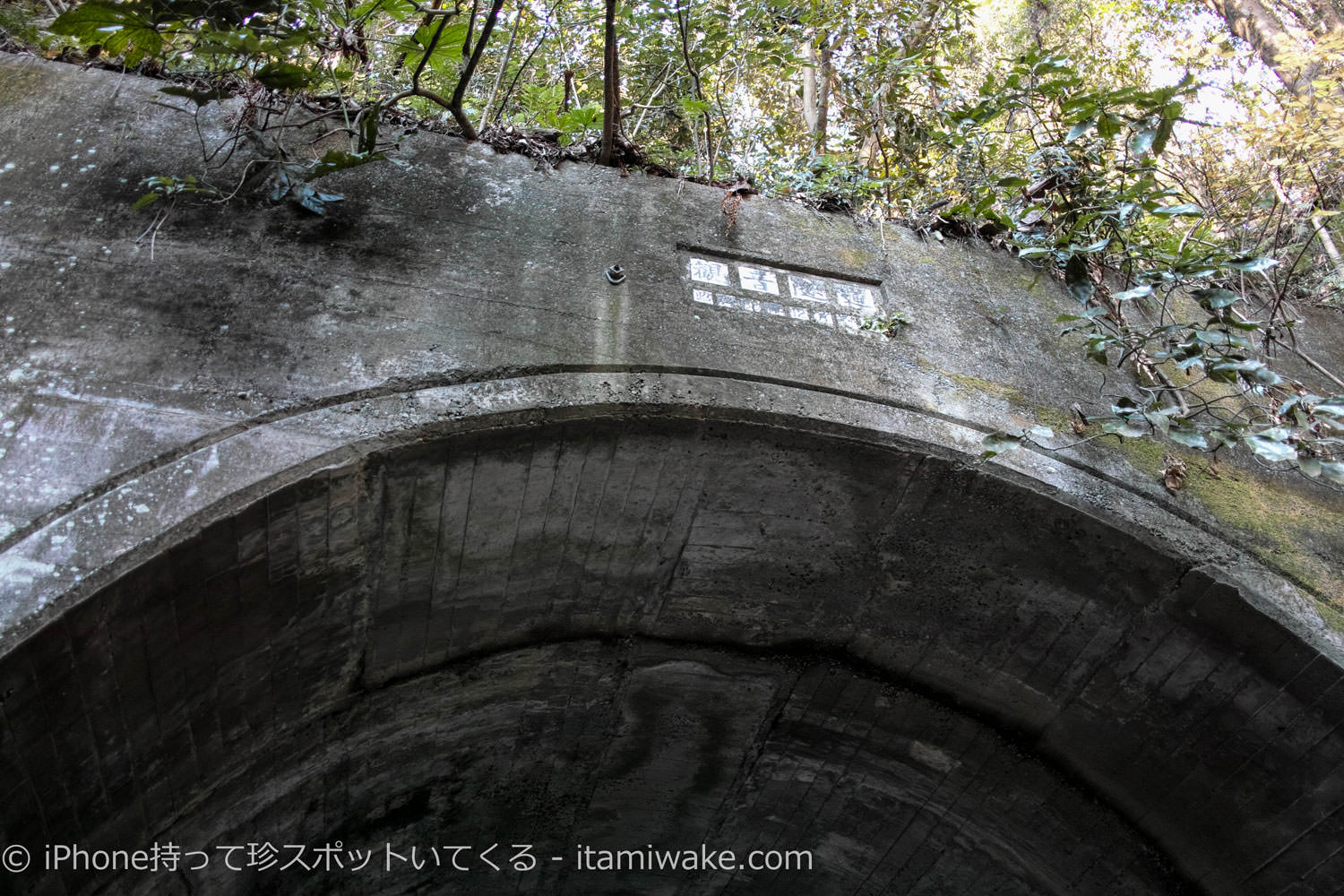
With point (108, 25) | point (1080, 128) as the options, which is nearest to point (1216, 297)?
point (1080, 128)

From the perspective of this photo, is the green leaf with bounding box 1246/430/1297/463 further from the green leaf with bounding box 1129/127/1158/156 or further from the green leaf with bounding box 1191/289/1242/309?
the green leaf with bounding box 1129/127/1158/156

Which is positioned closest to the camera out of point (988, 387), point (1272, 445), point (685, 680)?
point (1272, 445)

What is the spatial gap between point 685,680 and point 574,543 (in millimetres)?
987

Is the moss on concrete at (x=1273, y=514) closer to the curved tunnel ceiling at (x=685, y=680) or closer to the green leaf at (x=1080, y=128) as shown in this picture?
the curved tunnel ceiling at (x=685, y=680)

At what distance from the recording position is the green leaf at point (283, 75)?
9.96 feet

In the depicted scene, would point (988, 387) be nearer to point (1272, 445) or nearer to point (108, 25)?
point (1272, 445)

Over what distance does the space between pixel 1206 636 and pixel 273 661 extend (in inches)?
125

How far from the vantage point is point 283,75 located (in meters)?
3.07

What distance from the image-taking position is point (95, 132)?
3.29 meters

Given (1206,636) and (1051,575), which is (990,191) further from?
(1206,636)
